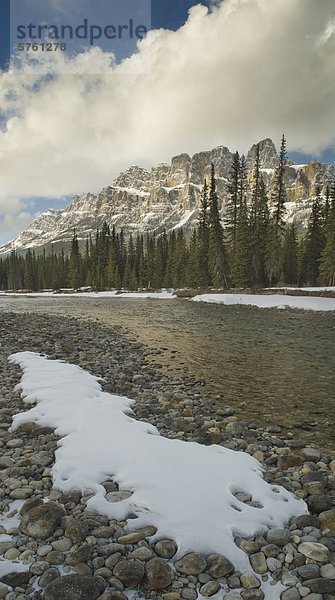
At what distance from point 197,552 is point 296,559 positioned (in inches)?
34.8

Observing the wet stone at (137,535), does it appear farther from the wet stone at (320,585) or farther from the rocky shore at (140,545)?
the wet stone at (320,585)

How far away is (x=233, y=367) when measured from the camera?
11.0 m

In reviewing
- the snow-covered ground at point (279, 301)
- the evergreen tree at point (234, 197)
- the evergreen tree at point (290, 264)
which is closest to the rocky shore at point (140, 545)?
the snow-covered ground at point (279, 301)

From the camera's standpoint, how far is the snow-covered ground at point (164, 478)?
3578mm

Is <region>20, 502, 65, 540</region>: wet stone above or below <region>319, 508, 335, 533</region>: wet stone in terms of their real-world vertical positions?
above

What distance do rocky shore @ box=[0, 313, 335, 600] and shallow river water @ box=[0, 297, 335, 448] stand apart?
1.27 metres

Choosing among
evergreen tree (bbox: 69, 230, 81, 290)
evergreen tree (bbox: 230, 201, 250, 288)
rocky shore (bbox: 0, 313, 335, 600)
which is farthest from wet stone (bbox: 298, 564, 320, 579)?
evergreen tree (bbox: 69, 230, 81, 290)

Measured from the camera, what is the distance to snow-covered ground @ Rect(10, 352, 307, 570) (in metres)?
3.58

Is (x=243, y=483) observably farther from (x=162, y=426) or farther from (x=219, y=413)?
(x=219, y=413)

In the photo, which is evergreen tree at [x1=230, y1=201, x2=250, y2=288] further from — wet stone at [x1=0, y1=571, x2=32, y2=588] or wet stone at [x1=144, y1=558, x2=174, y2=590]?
wet stone at [x1=0, y1=571, x2=32, y2=588]

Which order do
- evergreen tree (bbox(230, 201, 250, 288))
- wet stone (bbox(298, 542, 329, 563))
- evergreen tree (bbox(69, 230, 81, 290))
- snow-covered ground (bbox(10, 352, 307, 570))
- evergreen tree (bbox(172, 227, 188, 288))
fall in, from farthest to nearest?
evergreen tree (bbox(69, 230, 81, 290)) → evergreen tree (bbox(172, 227, 188, 288)) → evergreen tree (bbox(230, 201, 250, 288)) → snow-covered ground (bbox(10, 352, 307, 570)) → wet stone (bbox(298, 542, 329, 563))

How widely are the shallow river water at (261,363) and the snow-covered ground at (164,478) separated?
216 centimetres

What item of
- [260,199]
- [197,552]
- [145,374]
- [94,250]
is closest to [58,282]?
[94,250]

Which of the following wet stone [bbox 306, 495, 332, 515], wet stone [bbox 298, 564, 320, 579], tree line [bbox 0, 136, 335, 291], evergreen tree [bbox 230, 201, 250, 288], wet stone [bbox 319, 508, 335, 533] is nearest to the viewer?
wet stone [bbox 298, 564, 320, 579]
